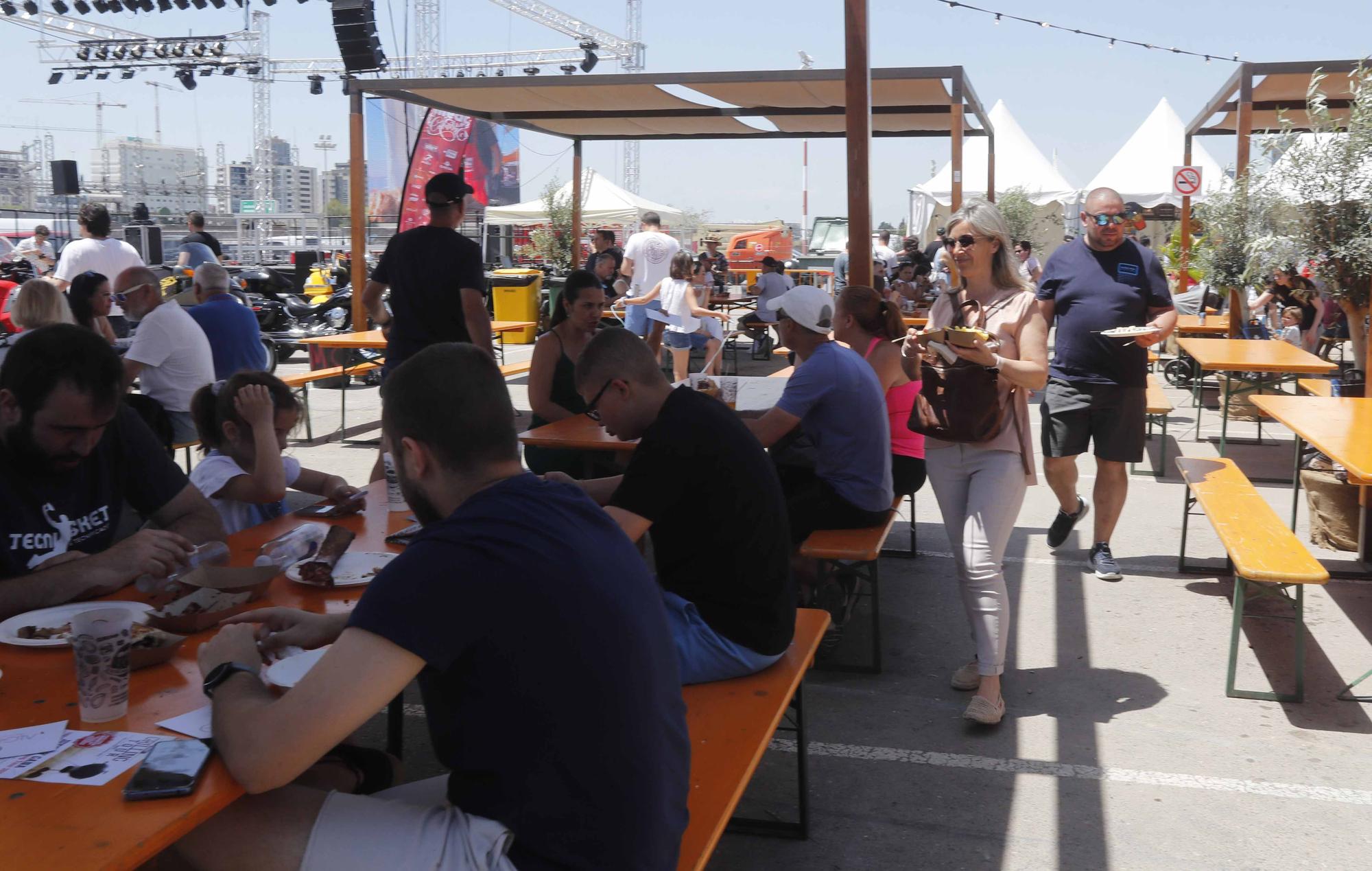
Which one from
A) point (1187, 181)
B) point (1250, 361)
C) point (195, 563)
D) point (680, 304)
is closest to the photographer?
point (195, 563)

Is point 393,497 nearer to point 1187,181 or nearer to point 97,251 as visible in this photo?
point 97,251

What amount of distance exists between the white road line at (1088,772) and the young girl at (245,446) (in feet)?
5.95

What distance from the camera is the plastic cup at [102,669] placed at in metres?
1.92

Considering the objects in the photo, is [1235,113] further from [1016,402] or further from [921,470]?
[1016,402]

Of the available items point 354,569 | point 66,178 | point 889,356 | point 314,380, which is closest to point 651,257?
point 314,380

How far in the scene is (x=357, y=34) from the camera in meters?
17.3

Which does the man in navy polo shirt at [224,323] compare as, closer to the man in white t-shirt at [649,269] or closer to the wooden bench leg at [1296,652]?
the man in white t-shirt at [649,269]

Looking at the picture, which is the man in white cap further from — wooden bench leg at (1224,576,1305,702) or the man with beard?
the man with beard

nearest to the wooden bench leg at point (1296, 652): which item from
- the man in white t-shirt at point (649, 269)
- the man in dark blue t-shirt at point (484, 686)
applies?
the man in dark blue t-shirt at point (484, 686)

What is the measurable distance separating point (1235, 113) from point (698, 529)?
50.0 ft

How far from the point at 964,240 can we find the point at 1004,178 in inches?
857

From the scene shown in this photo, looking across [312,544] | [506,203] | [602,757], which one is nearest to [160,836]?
[602,757]

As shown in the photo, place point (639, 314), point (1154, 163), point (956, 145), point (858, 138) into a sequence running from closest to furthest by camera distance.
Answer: point (858, 138) → point (639, 314) → point (956, 145) → point (1154, 163)

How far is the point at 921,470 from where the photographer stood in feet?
17.9
